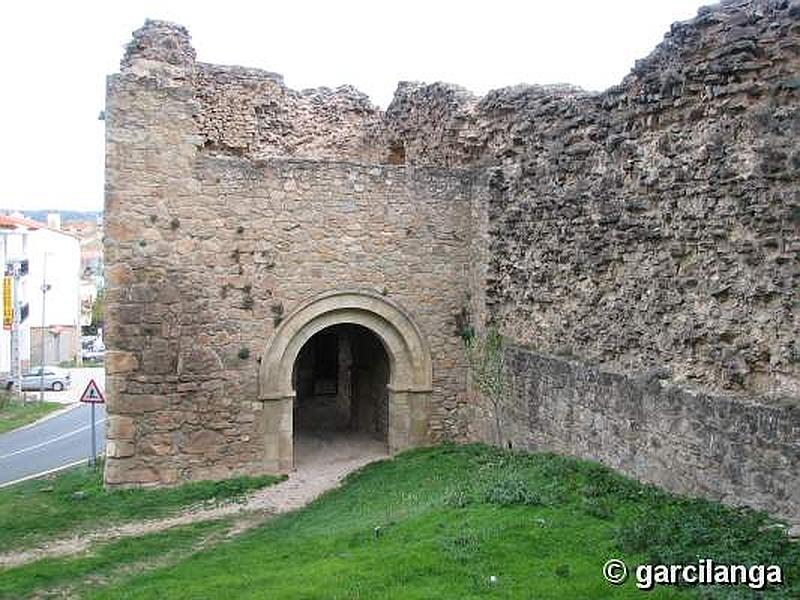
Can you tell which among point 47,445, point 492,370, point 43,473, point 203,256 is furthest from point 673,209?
point 47,445

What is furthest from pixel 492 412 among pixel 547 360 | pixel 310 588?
pixel 310 588

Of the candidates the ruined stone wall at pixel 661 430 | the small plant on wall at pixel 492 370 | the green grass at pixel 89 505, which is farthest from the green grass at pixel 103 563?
the ruined stone wall at pixel 661 430

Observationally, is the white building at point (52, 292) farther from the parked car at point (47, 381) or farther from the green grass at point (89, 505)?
the green grass at point (89, 505)

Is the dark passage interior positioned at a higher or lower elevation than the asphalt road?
higher

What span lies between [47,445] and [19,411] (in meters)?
9.09

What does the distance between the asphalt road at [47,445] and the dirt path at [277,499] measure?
6.82 m

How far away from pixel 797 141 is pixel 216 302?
8.40 metres

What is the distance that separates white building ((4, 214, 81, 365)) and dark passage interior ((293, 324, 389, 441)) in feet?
92.8

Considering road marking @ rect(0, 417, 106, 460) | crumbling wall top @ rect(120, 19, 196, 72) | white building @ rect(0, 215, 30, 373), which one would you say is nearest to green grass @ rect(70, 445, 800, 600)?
crumbling wall top @ rect(120, 19, 196, 72)

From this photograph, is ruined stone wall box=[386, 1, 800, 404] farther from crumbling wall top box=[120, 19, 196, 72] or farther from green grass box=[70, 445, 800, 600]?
crumbling wall top box=[120, 19, 196, 72]

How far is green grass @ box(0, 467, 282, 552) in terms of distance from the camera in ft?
36.9

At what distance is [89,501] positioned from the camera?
40.4ft

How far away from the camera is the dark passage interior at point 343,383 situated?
16.1 m

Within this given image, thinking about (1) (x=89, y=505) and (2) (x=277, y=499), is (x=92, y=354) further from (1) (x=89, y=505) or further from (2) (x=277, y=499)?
(2) (x=277, y=499)
